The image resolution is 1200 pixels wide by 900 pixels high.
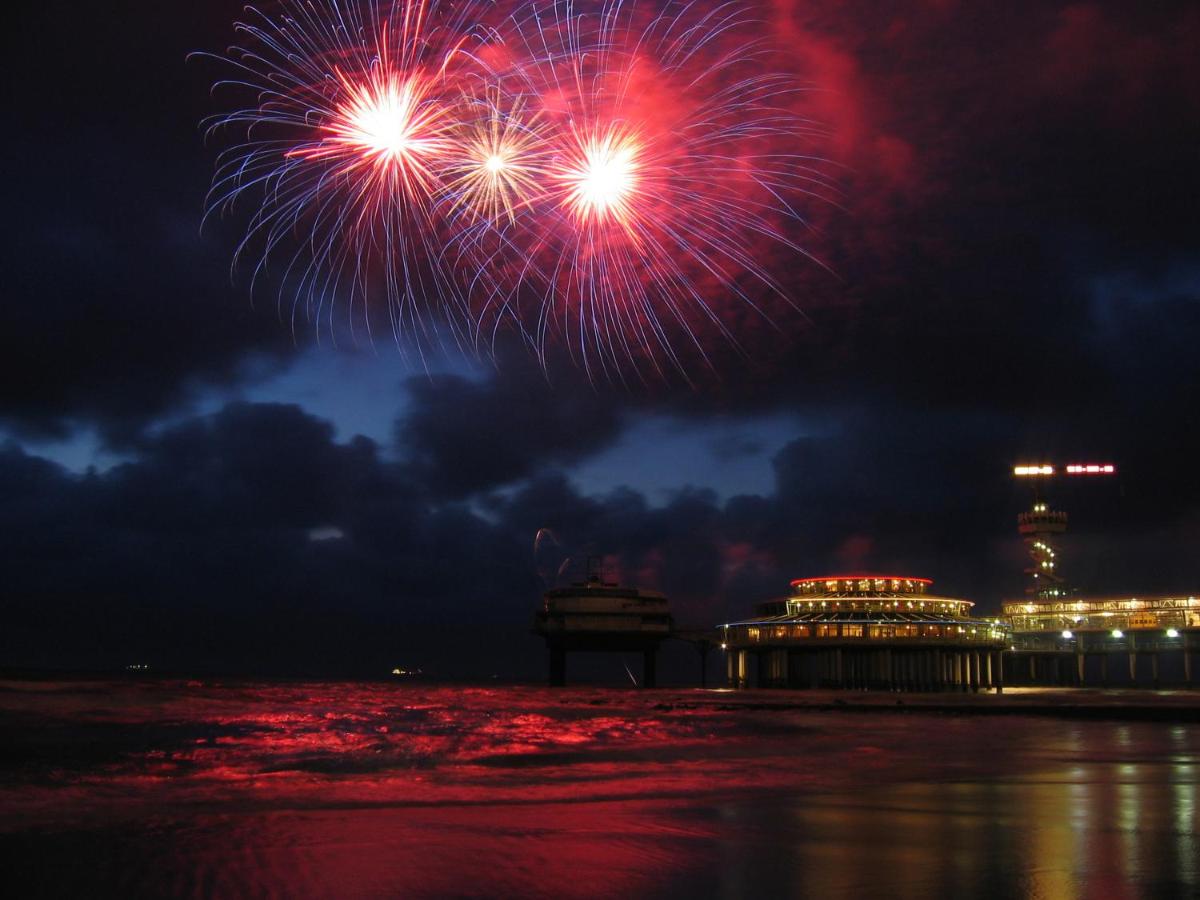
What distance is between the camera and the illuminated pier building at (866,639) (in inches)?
3812

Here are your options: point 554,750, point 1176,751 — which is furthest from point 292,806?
point 1176,751

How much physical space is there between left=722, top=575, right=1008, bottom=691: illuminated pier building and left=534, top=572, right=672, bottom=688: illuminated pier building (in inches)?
316

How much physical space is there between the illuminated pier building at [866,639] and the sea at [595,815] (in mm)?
61052

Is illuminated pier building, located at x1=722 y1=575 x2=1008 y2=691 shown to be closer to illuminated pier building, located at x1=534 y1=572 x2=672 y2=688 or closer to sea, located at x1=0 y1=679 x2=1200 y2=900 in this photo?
illuminated pier building, located at x1=534 y1=572 x2=672 y2=688

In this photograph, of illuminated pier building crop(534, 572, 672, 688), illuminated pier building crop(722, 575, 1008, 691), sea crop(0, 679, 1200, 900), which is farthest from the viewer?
illuminated pier building crop(534, 572, 672, 688)

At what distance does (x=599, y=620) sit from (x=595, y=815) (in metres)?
93.6

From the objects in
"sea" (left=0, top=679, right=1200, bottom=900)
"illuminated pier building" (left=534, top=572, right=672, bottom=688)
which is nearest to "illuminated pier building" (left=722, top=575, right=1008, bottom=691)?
"illuminated pier building" (left=534, top=572, right=672, bottom=688)

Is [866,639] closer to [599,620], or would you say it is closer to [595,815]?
[599,620]

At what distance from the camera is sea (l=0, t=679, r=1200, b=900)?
37.6 ft

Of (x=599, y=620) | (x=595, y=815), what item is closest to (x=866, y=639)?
(x=599, y=620)

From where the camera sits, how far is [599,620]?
110 meters

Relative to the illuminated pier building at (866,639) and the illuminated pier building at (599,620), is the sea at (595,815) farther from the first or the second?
the illuminated pier building at (599,620)

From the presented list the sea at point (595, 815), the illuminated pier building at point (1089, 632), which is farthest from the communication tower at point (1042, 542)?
the sea at point (595, 815)

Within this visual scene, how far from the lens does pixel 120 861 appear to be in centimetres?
1316
